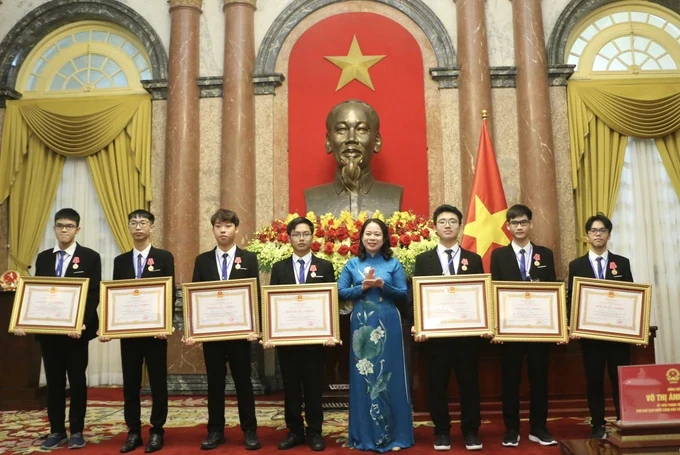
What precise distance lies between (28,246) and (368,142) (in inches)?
164

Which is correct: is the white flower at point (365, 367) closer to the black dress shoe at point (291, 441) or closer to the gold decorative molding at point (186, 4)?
the black dress shoe at point (291, 441)

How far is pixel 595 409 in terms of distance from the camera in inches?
169

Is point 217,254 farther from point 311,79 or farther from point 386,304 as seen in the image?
point 311,79

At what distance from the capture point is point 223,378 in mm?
4320

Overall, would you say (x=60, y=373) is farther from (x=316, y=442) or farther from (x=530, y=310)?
(x=530, y=310)

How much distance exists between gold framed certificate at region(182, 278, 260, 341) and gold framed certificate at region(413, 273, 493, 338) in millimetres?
1028

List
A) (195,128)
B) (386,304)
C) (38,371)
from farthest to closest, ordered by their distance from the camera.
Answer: (195,128) → (38,371) → (386,304)

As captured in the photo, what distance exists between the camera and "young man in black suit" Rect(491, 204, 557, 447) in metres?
4.28

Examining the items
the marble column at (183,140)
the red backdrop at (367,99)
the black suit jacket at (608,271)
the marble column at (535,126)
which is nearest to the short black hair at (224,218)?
the black suit jacket at (608,271)

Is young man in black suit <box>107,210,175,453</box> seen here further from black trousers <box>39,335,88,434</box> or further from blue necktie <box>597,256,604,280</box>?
blue necktie <box>597,256,604,280</box>

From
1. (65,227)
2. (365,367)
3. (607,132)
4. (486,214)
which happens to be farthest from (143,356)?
(607,132)

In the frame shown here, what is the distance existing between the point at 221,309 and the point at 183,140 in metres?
3.77

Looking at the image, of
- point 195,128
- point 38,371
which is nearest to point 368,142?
point 195,128

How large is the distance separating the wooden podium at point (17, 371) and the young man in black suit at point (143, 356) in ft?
8.12
